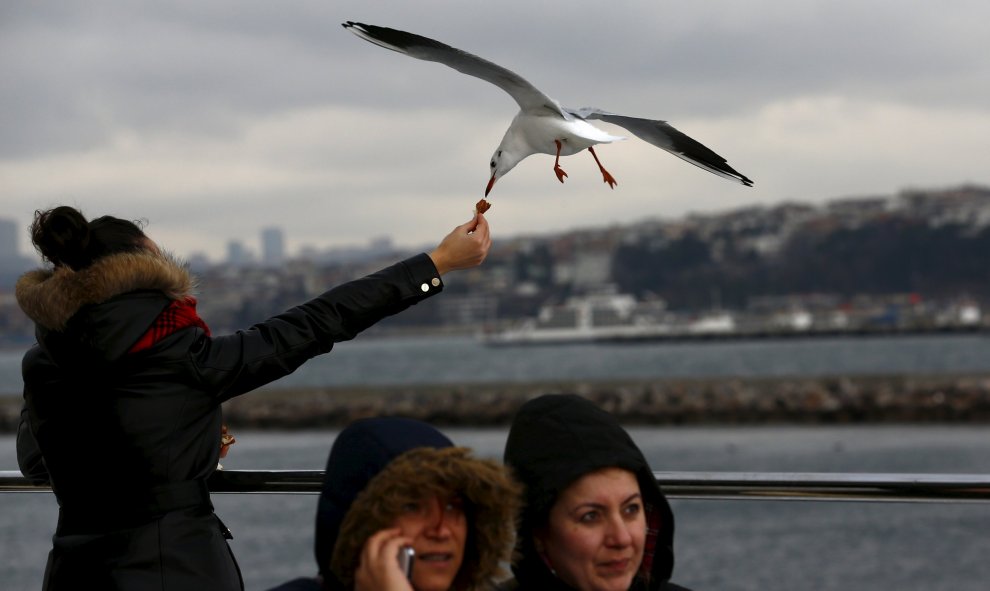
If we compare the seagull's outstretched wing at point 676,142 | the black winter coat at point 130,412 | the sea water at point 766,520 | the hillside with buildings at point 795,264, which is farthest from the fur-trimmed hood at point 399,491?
the hillside with buildings at point 795,264

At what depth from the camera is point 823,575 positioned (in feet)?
48.6

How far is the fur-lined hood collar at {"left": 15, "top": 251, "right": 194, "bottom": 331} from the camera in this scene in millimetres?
1757

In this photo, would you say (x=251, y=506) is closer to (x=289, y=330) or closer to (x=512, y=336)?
(x=289, y=330)

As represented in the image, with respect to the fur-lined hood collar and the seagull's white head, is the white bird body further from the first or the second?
the fur-lined hood collar

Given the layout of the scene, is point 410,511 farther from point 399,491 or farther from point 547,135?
point 547,135

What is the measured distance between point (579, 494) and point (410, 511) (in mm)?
411

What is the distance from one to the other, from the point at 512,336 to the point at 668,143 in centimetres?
9991

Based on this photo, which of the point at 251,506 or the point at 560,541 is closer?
the point at 560,541

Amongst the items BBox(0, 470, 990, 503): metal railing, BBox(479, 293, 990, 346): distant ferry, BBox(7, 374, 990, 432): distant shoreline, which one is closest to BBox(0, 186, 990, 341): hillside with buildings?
BBox(479, 293, 990, 346): distant ferry

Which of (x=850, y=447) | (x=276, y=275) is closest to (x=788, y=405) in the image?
(x=850, y=447)

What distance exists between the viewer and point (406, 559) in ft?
4.40

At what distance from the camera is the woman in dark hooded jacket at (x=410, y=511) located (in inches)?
52.6

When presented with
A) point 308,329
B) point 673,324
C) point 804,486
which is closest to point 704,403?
point 804,486

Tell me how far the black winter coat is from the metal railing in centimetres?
56
